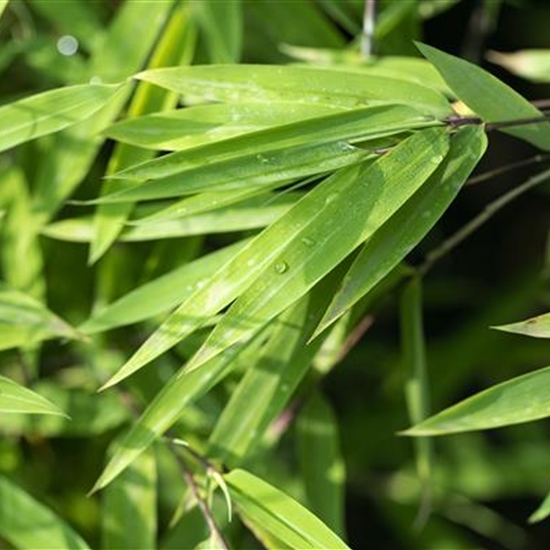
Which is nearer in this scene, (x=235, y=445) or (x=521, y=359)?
(x=235, y=445)

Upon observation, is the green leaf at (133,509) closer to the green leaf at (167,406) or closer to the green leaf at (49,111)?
the green leaf at (167,406)

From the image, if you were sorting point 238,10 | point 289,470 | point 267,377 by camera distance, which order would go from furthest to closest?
point 289,470
point 238,10
point 267,377

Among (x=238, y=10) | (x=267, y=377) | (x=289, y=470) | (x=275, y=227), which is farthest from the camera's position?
(x=289, y=470)

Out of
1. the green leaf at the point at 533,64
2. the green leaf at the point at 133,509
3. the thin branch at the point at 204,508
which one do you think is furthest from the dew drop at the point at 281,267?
the green leaf at the point at 533,64

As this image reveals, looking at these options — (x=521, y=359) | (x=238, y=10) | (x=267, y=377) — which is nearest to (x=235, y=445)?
(x=267, y=377)

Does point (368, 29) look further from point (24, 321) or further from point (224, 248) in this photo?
point (24, 321)

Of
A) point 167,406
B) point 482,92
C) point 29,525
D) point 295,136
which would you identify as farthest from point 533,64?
point 29,525

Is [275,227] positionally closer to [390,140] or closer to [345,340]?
[390,140]

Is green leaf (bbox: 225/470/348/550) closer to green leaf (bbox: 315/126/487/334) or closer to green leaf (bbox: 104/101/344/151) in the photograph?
green leaf (bbox: 315/126/487/334)
